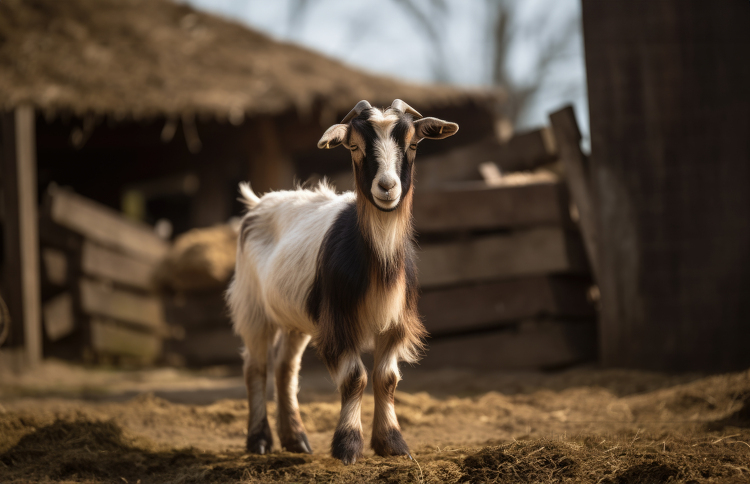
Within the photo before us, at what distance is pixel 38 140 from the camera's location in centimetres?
1204

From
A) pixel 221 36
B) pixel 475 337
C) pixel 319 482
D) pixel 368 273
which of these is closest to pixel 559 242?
pixel 475 337

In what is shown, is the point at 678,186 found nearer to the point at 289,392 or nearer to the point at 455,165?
the point at 455,165

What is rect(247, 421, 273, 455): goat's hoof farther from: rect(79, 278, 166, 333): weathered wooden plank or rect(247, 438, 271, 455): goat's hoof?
rect(79, 278, 166, 333): weathered wooden plank

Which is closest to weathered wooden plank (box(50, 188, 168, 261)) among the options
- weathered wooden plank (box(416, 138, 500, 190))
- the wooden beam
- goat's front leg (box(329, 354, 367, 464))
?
weathered wooden plank (box(416, 138, 500, 190))

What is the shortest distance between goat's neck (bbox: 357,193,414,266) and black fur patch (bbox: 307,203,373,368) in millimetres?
68

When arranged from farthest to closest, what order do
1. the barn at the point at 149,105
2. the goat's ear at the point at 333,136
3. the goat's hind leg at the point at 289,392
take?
the barn at the point at 149,105 < the goat's hind leg at the point at 289,392 < the goat's ear at the point at 333,136

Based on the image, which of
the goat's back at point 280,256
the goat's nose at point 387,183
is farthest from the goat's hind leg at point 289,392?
the goat's nose at point 387,183

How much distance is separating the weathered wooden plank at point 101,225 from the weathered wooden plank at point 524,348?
4852 mm

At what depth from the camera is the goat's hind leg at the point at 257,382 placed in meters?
4.45

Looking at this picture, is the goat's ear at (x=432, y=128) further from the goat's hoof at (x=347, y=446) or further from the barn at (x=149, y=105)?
the barn at (x=149, y=105)

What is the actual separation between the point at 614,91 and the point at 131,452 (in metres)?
5.28

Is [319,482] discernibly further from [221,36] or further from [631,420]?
[221,36]

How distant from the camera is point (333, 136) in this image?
3609 millimetres

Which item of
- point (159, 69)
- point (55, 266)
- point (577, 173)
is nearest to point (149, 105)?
point (159, 69)
